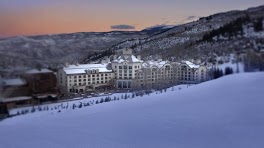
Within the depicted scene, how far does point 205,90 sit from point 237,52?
34.3 inches

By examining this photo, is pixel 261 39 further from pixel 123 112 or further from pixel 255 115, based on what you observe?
pixel 123 112

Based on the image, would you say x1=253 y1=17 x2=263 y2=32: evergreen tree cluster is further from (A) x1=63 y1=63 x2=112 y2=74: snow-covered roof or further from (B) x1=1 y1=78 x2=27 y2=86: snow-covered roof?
(A) x1=63 y1=63 x2=112 y2=74: snow-covered roof

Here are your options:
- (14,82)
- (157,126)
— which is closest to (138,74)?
Result: (157,126)

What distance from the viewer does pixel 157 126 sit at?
3.56 metres

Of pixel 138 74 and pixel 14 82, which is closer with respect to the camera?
pixel 14 82

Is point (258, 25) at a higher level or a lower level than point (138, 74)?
higher

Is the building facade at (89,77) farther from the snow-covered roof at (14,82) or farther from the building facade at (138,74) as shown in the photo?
the snow-covered roof at (14,82)

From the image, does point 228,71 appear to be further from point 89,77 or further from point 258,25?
point 89,77

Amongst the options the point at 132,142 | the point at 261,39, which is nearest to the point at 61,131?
the point at 132,142

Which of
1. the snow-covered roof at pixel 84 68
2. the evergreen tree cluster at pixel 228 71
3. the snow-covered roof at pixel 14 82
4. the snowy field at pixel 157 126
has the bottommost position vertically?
the snowy field at pixel 157 126

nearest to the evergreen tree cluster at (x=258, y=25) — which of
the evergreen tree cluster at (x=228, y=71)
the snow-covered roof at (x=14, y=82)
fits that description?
the evergreen tree cluster at (x=228, y=71)

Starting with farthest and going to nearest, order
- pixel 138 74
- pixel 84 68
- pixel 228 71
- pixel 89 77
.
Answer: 1. pixel 138 74
2. pixel 84 68
3. pixel 89 77
4. pixel 228 71

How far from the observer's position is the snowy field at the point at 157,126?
3016 mm

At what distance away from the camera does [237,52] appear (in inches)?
207
